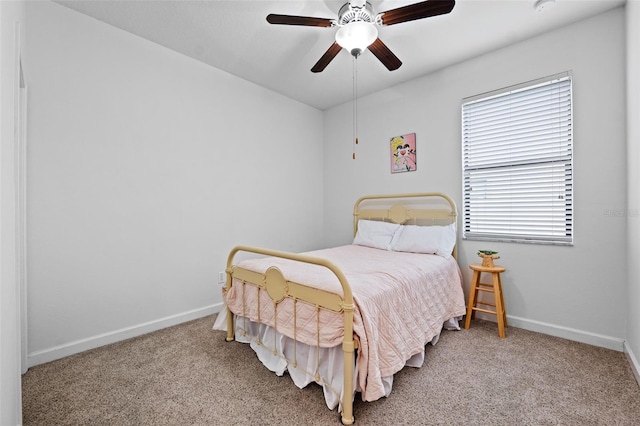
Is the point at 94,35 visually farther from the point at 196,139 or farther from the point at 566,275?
the point at 566,275

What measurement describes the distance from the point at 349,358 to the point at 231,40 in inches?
109

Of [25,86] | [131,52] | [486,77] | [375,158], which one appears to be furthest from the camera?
[375,158]

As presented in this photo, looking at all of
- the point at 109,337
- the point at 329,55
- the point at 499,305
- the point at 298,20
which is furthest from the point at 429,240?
the point at 109,337

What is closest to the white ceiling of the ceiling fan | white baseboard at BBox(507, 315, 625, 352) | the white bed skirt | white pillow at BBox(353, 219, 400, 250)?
the ceiling fan

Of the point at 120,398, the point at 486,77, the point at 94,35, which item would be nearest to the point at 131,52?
the point at 94,35

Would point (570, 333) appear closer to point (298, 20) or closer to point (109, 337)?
point (298, 20)

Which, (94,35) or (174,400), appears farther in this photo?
(94,35)

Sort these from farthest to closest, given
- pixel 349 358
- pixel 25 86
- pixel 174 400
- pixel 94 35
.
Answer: pixel 94 35, pixel 25 86, pixel 174 400, pixel 349 358

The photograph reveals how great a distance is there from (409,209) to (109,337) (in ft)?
10.4

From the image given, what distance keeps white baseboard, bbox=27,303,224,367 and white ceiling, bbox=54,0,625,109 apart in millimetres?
2602

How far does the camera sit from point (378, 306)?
1709mm

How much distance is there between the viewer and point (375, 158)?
3.78 m

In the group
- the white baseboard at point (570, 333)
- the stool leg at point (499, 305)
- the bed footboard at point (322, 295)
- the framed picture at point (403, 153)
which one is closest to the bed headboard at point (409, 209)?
the framed picture at point (403, 153)

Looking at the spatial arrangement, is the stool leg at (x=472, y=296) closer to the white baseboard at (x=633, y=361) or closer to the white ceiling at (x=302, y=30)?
the white baseboard at (x=633, y=361)
